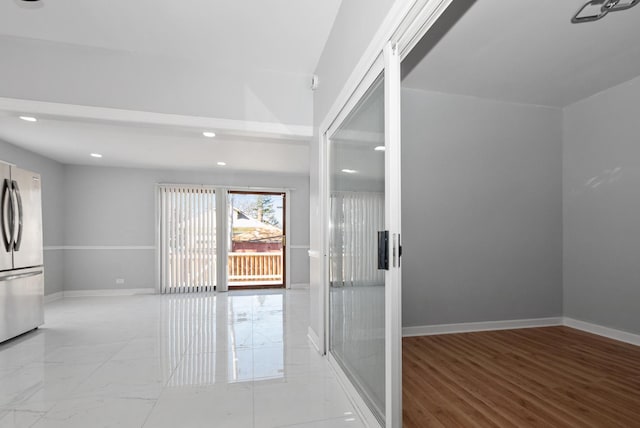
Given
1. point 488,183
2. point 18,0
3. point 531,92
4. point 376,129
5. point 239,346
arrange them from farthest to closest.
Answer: point 488,183 → point 531,92 → point 239,346 → point 18,0 → point 376,129

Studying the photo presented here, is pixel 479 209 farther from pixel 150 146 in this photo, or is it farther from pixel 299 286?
pixel 150 146

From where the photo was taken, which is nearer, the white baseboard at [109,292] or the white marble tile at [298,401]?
the white marble tile at [298,401]

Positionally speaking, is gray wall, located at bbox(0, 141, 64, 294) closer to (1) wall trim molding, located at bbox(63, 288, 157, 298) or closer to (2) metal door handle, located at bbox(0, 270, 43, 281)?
(1) wall trim molding, located at bbox(63, 288, 157, 298)

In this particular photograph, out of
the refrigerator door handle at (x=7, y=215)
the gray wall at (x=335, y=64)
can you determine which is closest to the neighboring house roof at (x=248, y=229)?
the refrigerator door handle at (x=7, y=215)

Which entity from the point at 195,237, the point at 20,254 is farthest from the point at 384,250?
the point at 195,237

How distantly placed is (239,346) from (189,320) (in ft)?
4.67

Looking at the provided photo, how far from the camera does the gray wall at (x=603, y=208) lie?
334 centimetres

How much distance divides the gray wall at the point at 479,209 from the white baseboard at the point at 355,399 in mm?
1350

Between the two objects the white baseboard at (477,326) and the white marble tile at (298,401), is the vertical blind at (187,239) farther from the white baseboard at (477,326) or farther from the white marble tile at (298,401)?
the white marble tile at (298,401)

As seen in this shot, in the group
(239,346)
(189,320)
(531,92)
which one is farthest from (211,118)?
(531,92)

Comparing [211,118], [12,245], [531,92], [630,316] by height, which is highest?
[531,92]

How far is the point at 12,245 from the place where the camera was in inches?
143

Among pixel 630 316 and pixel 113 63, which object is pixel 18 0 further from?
pixel 630 316

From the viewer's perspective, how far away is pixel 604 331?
3.52 m
